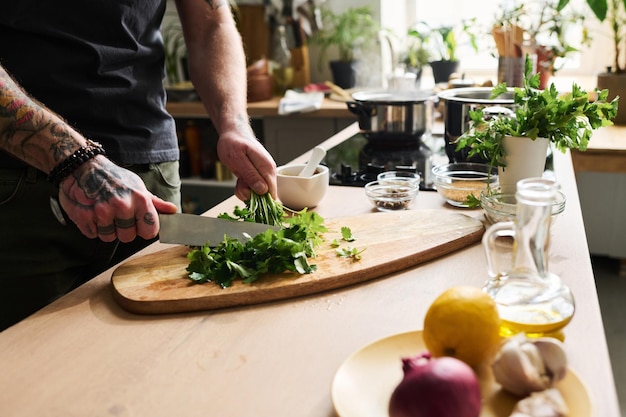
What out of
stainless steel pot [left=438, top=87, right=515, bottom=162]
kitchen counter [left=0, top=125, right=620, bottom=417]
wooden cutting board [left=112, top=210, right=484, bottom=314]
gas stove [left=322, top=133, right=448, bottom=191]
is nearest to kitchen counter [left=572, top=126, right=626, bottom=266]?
gas stove [left=322, top=133, right=448, bottom=191]

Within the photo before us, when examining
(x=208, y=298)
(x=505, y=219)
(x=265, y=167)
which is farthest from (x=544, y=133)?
(x=208, y=298)

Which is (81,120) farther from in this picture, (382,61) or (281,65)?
(382,61)

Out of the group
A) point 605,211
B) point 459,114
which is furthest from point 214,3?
point 605,211

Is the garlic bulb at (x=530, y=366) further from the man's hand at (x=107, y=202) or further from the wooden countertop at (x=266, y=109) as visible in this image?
the wooden countertop at (x=266, y=109)

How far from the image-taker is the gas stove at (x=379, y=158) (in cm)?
152

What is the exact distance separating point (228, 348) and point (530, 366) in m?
0.37

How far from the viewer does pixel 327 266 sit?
3.20 ft

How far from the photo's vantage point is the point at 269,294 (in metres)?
0.91

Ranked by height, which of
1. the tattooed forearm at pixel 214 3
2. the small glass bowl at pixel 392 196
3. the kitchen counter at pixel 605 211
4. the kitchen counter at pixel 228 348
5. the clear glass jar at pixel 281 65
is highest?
the tattooed forearm at pixel 214 3

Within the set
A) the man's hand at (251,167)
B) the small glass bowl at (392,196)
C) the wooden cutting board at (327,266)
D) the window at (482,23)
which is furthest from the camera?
the window at (482,23)

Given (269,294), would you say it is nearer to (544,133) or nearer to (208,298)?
(208,298)

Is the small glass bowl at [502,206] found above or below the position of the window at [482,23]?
below

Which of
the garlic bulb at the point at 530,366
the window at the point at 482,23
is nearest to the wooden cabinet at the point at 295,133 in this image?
the window at the point at 482,23

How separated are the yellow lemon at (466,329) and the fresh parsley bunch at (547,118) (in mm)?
518
